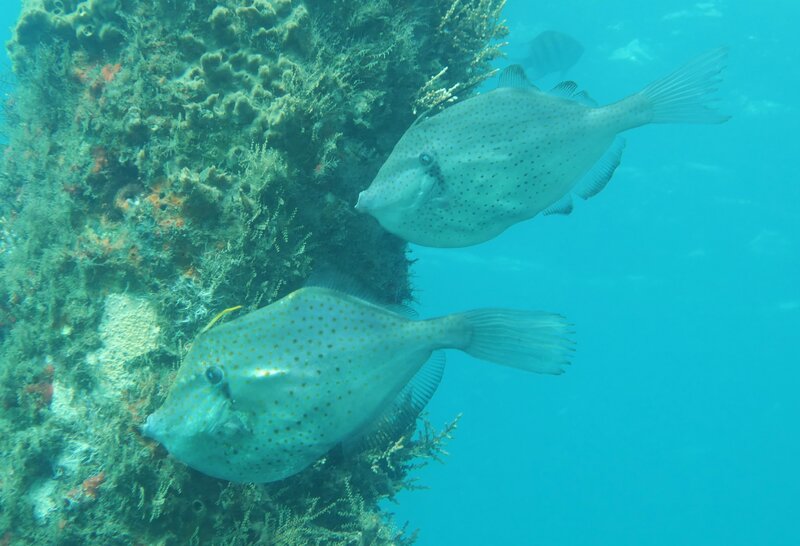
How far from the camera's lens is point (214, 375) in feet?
7.74

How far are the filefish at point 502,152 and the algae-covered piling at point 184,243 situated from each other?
0.85 meters

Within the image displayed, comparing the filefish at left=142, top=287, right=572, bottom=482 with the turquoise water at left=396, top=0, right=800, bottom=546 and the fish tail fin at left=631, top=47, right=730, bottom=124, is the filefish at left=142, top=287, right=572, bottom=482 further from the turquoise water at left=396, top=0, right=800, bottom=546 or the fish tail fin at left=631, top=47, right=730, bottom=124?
the turquoise water at left=396, top=0, right=800, bottom=546

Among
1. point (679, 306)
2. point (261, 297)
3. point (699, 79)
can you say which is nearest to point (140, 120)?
point (261, 297)

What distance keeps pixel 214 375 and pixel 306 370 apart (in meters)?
0.42

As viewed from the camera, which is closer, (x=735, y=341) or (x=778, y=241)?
(x=778, y=241)

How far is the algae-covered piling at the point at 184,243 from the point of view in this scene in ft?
10.2

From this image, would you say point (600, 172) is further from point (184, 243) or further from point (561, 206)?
point (184, 243)

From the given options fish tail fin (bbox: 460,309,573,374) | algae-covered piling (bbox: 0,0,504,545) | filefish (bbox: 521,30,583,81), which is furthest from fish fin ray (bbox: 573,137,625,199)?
filefish (bbox: 521,30,583,81)

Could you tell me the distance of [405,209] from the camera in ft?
9.73

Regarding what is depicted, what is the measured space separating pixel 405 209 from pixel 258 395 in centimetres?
131

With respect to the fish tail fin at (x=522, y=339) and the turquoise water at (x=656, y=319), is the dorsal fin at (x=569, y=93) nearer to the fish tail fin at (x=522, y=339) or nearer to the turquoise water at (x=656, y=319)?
the fish tail fin at (x=522, y=339)

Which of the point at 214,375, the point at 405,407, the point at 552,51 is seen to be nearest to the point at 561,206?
the point at 405,407

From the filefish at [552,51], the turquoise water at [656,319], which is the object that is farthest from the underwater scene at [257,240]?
the turquoise water at [656,319]

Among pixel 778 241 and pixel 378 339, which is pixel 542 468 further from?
pixel 378 339
